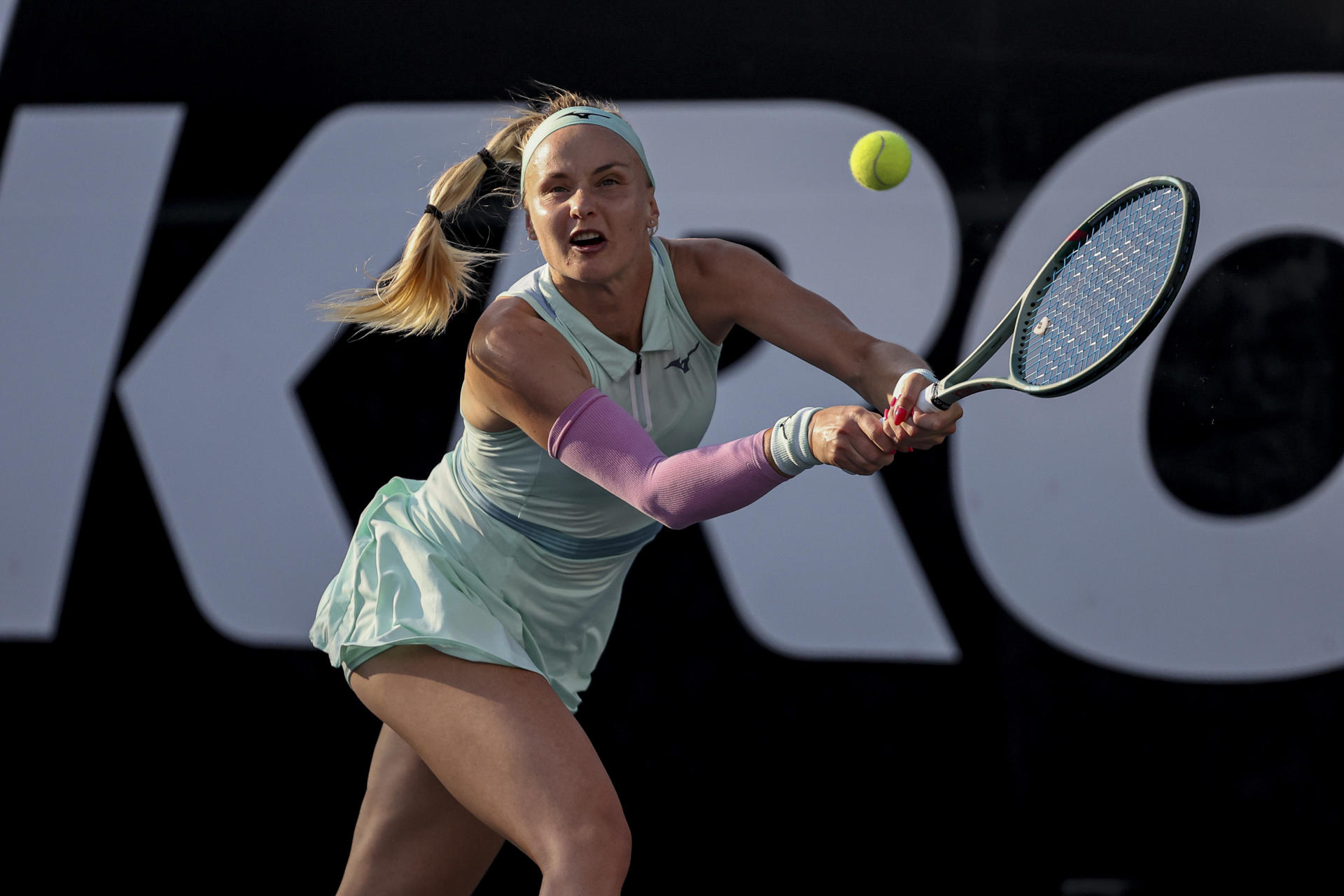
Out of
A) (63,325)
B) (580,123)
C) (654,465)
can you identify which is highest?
(580,123)

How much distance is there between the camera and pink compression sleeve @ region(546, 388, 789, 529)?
1535 millimetres

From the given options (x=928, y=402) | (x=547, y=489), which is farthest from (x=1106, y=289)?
(x=547, y=489)

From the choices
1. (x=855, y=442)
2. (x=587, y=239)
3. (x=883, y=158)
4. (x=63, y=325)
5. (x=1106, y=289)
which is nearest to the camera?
(x=855, y=442)

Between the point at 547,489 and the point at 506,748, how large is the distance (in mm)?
389

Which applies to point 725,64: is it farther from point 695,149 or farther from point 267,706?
point 267,706

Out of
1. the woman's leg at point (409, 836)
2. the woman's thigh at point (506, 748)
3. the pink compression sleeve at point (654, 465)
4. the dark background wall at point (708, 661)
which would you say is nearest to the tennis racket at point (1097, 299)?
the pink compression sleeve at point (654, 465)

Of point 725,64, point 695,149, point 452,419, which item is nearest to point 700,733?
point 452,419

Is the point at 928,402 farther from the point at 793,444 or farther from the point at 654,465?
the point at 654,465

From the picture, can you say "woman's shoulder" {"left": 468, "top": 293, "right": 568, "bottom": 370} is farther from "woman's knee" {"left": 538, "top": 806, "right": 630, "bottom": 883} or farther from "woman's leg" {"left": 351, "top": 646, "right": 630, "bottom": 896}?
"woman's knee" {"left": 538, "top": 806, "right": 630, "bottom": 883}

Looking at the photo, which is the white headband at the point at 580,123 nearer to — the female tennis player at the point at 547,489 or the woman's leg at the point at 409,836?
the female tennis player at the point at 547,489

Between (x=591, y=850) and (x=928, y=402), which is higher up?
(x=928, y=402)

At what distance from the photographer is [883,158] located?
2023 mm

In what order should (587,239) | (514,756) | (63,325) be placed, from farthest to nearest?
(63,325) → (587,239) → (514,756)

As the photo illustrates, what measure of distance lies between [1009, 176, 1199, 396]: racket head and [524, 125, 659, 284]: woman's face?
1.87ft
